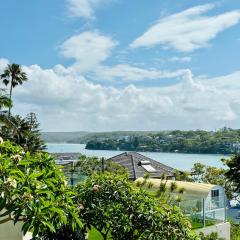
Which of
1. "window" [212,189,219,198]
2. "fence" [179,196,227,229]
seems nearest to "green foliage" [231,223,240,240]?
"fence" [179,196,227,229]

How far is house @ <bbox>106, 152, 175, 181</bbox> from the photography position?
137ft

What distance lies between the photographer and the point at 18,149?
6105mm

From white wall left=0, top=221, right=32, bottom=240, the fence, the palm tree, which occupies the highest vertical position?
the palm tree

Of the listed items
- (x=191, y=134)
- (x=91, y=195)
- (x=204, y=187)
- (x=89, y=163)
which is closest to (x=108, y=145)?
(x=191, y=134)

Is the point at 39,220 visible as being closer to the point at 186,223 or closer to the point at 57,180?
the point at 57,180

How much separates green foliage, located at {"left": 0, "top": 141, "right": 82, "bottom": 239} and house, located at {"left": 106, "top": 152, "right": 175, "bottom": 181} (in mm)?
35390

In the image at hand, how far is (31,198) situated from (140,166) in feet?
127

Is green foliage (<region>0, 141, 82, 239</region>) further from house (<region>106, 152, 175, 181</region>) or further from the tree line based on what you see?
the tree line

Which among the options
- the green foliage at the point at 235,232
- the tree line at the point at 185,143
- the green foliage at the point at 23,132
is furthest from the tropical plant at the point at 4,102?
the tree line at the point at 185,143

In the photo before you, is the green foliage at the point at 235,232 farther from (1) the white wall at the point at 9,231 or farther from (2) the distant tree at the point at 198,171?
(2) the distant tree at the point at 198,171

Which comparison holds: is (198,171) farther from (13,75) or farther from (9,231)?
(9,231)

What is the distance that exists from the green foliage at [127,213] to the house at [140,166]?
32.2 meters

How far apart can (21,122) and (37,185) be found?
3983 cm

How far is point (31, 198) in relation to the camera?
483 centimetres
